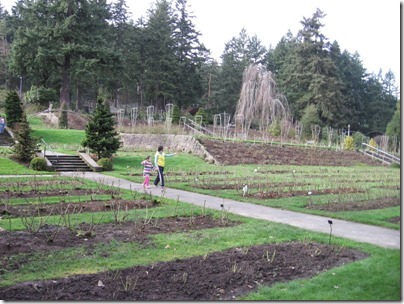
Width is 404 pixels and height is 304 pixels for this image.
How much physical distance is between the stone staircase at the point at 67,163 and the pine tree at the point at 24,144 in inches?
34.4

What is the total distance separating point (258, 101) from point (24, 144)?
828 inches

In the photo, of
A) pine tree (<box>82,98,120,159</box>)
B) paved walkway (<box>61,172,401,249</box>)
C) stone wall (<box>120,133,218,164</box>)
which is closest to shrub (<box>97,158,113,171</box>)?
pine tree (<box>82,98,120,159</box>)

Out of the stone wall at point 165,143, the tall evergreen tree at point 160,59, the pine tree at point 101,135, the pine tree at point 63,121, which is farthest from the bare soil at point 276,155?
the tall evergreen tree at point 160,59

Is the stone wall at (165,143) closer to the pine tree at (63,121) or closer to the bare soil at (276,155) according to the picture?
the bare soil at (276,155)

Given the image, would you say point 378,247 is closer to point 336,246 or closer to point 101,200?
point 336,246

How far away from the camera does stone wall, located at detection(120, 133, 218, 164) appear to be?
78.7 ft

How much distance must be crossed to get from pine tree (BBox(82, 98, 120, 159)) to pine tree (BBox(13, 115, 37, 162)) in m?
2.47

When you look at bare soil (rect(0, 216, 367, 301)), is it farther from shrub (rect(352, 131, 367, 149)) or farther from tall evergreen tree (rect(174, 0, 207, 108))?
tall evergreen tree (rect(174, 0, 207, 108))

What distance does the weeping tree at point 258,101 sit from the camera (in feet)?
112

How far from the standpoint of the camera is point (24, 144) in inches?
691

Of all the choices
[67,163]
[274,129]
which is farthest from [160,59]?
[67,163]

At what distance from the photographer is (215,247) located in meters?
5.88

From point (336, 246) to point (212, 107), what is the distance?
155 ft

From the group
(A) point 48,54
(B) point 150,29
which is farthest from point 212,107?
(A) point 48,54
